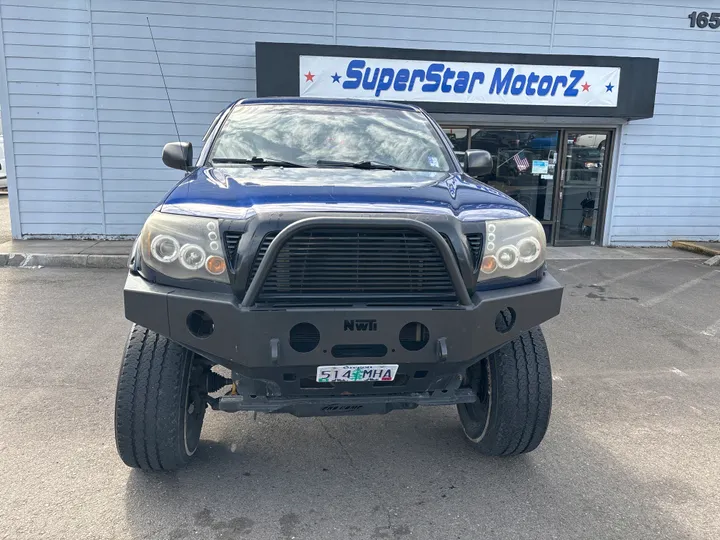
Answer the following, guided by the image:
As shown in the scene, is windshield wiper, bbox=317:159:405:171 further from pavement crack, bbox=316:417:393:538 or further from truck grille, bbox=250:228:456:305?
pavement crack, bbox=316:417:393:538

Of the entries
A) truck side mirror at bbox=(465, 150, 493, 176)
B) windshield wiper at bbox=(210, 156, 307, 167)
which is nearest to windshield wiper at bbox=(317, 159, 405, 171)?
windshield wiper at bbox=(210, 156, 307, 167)

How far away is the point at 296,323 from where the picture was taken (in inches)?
88.4

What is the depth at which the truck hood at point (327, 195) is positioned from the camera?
2.39m

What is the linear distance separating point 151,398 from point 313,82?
7.05 metres

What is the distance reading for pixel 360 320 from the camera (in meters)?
2.28

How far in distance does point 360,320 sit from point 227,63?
809 cm

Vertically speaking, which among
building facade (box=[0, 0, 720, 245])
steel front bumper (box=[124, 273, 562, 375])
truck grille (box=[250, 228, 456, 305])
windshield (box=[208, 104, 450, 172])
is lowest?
steel front bumper (box=[124, 273, 562, 375])

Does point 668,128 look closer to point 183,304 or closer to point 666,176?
point 666,176

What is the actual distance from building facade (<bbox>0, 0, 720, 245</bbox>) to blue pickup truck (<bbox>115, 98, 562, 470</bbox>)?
665 cm

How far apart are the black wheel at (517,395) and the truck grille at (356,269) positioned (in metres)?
0.73

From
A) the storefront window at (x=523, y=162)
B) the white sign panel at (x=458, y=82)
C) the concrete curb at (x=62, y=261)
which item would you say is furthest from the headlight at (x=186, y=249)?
the storefront window at (x=523, y=162)

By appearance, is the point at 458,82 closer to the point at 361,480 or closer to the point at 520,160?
the point at 520,160

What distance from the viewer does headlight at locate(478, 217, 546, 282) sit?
2475 mm

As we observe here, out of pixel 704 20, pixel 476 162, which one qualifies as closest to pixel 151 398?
pixel 476 162
